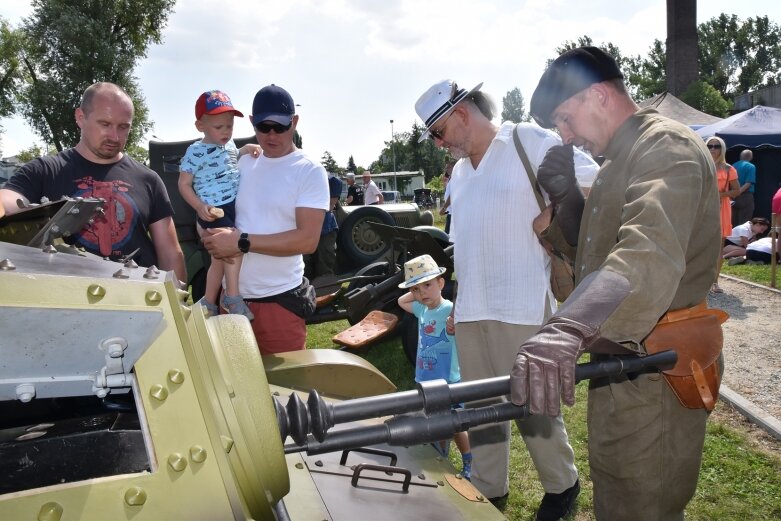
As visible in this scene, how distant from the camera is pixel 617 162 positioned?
2.18m

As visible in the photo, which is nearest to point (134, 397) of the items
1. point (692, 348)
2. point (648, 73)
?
point (692, 348)

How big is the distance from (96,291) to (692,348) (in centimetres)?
172

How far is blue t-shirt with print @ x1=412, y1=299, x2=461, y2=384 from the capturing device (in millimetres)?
4055

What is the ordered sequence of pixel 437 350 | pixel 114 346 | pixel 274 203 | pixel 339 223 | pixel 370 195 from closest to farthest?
pixel 114 346 < pixel 274 203 < pixel 437 350 < pixel 339 223 < pixel 370 195

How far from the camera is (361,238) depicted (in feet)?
28.7

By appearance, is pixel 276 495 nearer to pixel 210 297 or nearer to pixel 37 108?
pixel 210 297

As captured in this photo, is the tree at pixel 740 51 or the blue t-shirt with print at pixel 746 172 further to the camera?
the tree at pixel 740 51

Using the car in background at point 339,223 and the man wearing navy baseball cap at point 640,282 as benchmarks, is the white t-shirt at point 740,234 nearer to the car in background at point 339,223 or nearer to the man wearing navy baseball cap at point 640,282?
the car in background at point 339,223

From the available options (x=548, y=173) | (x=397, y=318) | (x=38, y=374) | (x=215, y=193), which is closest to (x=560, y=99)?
(x=548, y=173)

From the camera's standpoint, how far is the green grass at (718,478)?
11.6ft

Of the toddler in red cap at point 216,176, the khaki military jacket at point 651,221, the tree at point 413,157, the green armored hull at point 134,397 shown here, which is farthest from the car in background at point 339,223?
the tree at point 413,157

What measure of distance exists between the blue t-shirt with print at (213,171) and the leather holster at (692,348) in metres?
2.52

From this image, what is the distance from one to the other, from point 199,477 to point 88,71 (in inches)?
1292

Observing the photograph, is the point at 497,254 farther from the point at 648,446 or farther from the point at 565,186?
the point at 648,446
